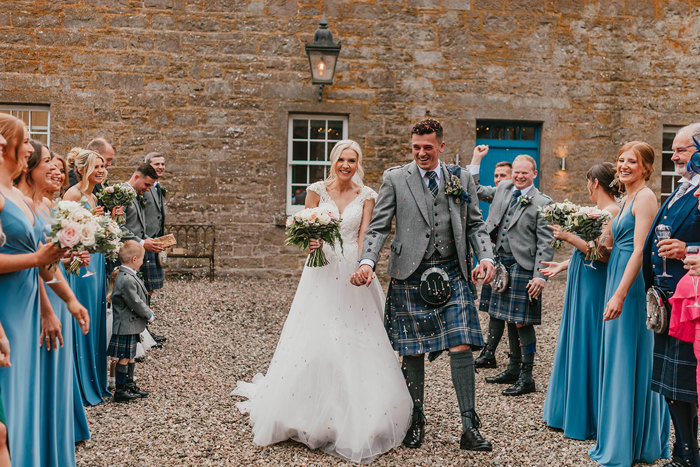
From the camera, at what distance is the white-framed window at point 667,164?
12.2 m

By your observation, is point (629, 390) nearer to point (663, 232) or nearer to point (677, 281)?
point (677, 281)

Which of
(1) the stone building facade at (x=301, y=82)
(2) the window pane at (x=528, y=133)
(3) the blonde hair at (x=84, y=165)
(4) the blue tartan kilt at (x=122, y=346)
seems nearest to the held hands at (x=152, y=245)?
(3) the blonde hair at (x=84, y=165)

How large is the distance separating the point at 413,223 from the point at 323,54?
687cm

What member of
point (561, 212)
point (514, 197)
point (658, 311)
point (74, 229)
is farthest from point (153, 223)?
point (658, 311)

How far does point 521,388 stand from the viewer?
551cm

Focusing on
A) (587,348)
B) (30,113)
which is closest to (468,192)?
(587,348)

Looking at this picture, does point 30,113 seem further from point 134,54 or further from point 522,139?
point 522,139

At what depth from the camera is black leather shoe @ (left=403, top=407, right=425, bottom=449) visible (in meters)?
4.26

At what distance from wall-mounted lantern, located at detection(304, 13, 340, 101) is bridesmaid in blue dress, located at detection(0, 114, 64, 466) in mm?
7909

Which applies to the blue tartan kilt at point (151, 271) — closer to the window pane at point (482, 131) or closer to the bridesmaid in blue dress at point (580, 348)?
the bridesmaid in blue dress at point (580, 348)

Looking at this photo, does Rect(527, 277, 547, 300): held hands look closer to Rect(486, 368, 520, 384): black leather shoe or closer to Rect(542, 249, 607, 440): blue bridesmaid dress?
Rect(542, 249, 607, 440): blue bridesmaid dress

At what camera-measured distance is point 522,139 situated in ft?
39.2

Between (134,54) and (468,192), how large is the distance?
8.42 m

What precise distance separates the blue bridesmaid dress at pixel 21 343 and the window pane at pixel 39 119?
29.7ft
